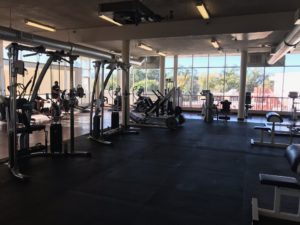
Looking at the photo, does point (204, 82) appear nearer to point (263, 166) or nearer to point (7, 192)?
point (263, 166)

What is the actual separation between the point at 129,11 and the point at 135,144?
315 centimetres

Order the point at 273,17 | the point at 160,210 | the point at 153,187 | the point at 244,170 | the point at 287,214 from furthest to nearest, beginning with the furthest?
the point at 273,17, the point at 244,170, the point at 153,187, the point at 160,210, the point at 287,214

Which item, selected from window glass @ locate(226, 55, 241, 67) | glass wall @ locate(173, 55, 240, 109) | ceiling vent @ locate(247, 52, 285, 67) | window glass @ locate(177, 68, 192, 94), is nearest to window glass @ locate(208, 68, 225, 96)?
glass wall @ locate(173, 55, 240, 109)

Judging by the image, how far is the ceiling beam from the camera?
6884 mm

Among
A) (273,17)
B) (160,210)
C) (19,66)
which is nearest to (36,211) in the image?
(160,210)

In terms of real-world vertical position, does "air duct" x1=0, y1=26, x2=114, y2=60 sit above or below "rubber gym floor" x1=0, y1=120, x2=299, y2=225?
above

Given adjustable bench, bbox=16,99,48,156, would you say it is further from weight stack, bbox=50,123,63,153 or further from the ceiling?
the ceiling

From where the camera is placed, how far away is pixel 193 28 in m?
7.64

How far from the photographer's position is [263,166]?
4863 millimetres

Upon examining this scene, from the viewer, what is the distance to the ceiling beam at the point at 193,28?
6884 mm

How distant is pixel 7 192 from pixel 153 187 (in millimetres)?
2001

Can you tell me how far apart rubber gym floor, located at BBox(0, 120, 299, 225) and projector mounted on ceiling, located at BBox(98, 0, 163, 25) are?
2798mm

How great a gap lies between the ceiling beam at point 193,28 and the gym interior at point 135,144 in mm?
27

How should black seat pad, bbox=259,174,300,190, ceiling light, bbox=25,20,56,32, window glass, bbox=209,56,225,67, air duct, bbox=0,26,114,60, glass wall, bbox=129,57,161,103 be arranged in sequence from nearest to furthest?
black seat pad, bbox=259,174,300,190 < air duct, bbox=0,26,114,60 < ceiling light, bbox=25,20,56,32 < window glass, bbox=209,56,225,67 < glass wall, bbox=129,57,161,103
